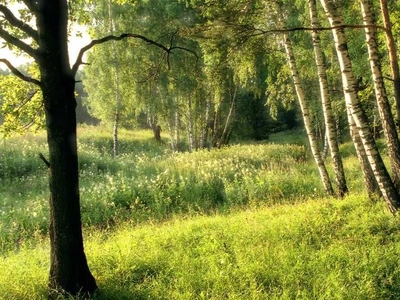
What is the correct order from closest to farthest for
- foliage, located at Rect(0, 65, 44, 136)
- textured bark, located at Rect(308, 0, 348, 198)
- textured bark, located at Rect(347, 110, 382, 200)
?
foliage, located at Rect(0, 65, 44, 136), textured bark, located at Rect(347, 110, 382, 200), textured bark, located at Rect(308, 0, 348, 198)

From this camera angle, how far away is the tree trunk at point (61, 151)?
4.34 meters

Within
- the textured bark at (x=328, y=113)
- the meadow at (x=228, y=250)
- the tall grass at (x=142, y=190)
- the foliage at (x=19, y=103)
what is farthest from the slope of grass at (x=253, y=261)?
the tall grass at (x=142, y=190)

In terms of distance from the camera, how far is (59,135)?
14.4ft

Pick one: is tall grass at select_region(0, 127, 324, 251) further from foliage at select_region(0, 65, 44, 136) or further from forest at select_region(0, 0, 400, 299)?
foliage at select_region(0, 65, 44, 136)

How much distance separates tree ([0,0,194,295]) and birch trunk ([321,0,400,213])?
4.44 meters

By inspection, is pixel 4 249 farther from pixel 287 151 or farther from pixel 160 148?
pixel 160 148

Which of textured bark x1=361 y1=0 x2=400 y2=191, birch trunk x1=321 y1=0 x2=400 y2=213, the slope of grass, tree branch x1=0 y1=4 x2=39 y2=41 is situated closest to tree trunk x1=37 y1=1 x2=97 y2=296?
tree branch x1=0 y1=4 x2=39 y2=41

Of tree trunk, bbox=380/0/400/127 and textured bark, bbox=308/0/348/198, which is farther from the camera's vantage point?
textured bark, bbox=308/0/348/198

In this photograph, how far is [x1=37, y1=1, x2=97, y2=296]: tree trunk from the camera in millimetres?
4344

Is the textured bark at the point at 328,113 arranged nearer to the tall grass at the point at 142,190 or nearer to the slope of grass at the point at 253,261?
the tall grass at the point at 142,190

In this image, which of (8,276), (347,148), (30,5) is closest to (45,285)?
(8,276)

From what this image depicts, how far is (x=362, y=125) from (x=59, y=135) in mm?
5018

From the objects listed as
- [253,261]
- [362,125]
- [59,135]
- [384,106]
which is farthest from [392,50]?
[59,135]

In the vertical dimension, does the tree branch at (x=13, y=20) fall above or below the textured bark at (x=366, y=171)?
above
